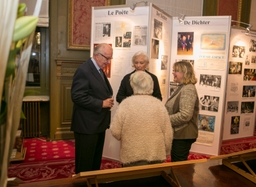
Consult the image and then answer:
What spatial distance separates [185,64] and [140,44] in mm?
1168

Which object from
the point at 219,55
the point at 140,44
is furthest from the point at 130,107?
the point at 219,55

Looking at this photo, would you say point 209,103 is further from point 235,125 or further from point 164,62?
point 235,125

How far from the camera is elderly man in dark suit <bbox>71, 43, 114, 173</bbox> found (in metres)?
2.30

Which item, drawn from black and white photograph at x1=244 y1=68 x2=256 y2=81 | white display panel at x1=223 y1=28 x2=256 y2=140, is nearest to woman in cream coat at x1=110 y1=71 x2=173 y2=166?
white display panel at x1=223 y1=28 x2=256 y2=140

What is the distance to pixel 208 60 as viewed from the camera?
3.95 meters

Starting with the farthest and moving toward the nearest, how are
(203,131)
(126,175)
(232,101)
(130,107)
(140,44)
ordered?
1. (232,101)
2. (203,131)
3. (140,44)
4. (130,107)
5. (126,175)

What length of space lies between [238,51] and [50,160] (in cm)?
355

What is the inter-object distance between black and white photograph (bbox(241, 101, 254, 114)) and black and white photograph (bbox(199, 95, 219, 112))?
1040 millimetres

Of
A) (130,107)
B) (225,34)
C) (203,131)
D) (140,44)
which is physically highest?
(225,34)

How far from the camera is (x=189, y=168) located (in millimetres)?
1431

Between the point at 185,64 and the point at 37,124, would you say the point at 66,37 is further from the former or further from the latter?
the point at 185,64

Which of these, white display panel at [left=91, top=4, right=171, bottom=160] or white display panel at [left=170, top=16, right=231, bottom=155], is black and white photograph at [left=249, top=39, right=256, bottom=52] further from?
white display panel at [left=91, top=4, right=171, bottom=160]

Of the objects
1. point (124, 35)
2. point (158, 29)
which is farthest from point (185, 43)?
point (124, 35)

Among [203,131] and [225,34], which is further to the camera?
[203,131]
